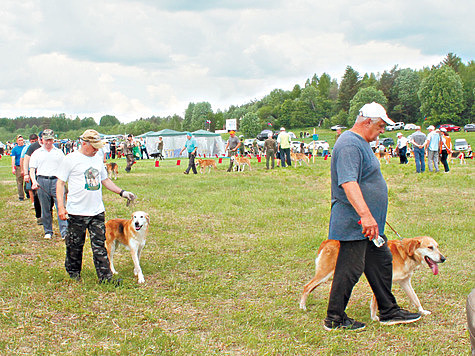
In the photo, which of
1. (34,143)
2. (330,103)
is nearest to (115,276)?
(34,143)

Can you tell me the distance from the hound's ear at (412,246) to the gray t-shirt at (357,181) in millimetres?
578

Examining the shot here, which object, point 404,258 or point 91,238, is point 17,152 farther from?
point 404,258

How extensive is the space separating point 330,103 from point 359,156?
426 feet

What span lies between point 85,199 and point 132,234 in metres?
0.82

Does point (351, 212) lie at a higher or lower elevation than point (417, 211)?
higher

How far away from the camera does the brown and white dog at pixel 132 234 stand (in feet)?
19.2

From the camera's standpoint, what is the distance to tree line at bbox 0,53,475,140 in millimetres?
86875

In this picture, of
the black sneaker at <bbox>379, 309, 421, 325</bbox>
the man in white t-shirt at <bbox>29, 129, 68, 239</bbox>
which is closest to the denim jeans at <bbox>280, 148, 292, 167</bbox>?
the man in white t-shirt at <bbox>29, 129, 68, 239</bbox>

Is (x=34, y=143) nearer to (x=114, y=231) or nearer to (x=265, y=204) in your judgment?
(x=114, y=231)

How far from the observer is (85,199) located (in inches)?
214

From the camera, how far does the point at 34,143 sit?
9445 mm

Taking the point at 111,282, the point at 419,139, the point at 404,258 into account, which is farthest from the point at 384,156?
the point at 111,282

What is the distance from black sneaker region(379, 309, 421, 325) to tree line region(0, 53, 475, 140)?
59.8m

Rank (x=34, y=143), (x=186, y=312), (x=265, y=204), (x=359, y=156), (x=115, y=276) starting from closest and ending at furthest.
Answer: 1. (x=359, y=156)
2. (x=186, y=312)
3. (x=115, y=276)
4. (x=34, y=143)
5. (x=265, y=204)
